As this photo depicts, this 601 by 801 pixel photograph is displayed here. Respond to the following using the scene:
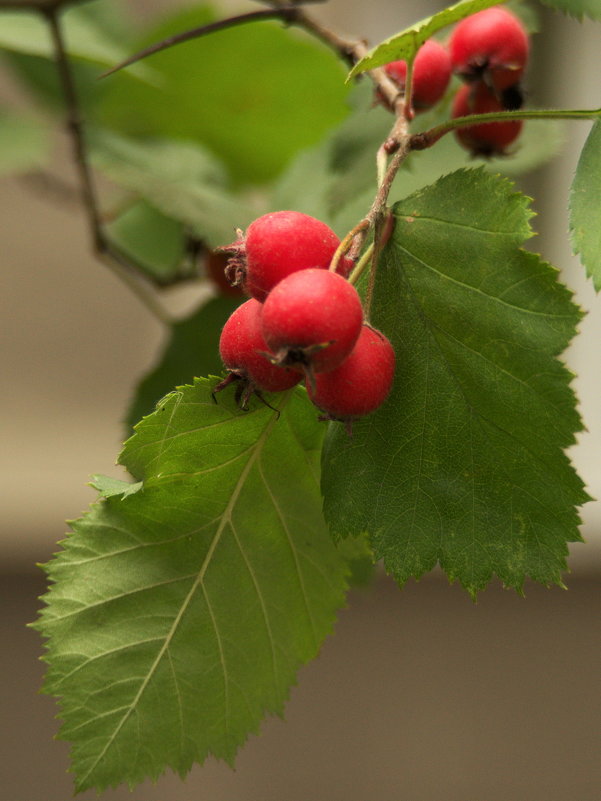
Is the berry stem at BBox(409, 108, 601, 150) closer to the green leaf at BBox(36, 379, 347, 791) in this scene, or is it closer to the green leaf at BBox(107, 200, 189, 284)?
the green leaf at BBox(36, 379, 347, 791)

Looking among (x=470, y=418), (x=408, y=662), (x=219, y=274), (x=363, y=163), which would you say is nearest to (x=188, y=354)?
(x=219, y=274)

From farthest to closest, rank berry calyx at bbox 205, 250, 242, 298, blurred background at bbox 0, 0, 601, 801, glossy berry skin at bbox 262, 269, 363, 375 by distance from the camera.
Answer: blurred background at bbox 0, 0, 601, 801 < berry calyx at bbox 205, 250, 242, 298 < glossy berry skin at bbox 262, 269, 363, 375

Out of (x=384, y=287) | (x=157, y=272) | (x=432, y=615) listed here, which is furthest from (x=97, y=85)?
(x=432, y=615)

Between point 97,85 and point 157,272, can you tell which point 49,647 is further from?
point 97,85

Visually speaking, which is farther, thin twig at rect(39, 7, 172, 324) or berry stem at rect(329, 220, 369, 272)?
thin twig at rect(39, 7, 172, 324)

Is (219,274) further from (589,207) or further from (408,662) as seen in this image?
(408,662)

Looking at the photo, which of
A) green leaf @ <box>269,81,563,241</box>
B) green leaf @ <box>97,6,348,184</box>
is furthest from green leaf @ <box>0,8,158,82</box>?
green leaf @ <box>269,81,563,241</box>

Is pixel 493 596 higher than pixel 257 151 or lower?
lower
